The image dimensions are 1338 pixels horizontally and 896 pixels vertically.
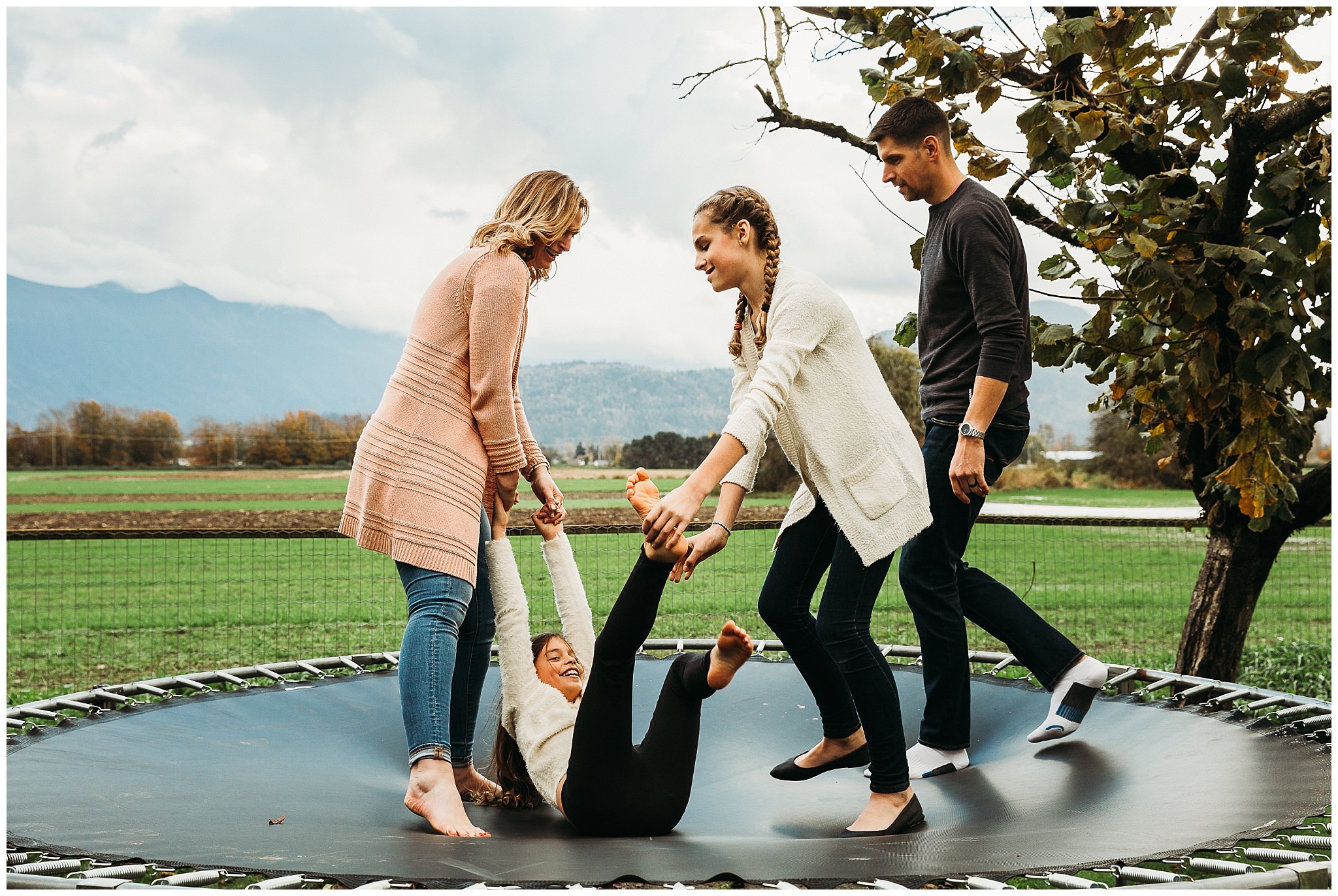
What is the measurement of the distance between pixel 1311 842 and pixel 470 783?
5.56 ft

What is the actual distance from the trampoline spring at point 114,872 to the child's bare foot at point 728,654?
37.8 inches

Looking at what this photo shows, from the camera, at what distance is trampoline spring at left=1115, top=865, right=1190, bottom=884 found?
1.48 meters

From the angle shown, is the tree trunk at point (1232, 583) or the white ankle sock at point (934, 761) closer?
the white ankle sock at point (934, 761)

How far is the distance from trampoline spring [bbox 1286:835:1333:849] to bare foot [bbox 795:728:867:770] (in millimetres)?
847

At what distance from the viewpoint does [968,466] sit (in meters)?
1.97

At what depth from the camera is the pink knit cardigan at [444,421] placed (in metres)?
1.86

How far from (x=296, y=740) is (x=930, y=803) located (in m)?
1.67

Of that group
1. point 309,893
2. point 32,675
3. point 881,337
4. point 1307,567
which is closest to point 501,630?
point 309,893

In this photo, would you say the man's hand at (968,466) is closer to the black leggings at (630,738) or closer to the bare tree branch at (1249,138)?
the black leggings at (630,738)

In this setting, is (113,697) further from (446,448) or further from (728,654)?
(728,654)

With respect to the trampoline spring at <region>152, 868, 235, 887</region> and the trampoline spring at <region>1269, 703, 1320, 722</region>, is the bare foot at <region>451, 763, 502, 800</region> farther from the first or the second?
the trampoline spring at <region>1269, 703, 1320, 722</region>

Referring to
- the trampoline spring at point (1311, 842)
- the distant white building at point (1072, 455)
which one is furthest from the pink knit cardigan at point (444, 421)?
the distant white building at point (1072, 455)

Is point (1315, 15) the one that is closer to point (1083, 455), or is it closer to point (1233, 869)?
point (1233, 869)

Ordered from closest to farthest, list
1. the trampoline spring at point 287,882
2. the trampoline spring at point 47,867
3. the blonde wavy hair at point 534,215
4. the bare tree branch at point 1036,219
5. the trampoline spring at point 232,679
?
the trampoline spring at point 287,882 < the trampoline spring at point 47,867 < the blonde wavy hair at point 534,215 < the trampoline spring at point 232,679 < the bare tree branch at point 1036,219
